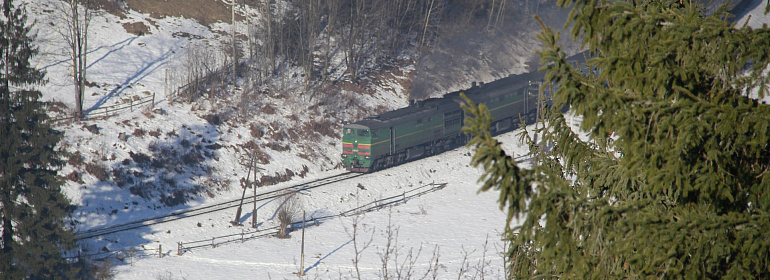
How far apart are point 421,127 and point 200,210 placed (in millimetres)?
14091

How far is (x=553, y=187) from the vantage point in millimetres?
5688

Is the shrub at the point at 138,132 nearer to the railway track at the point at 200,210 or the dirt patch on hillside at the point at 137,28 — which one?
the railway track at the point at 200,210

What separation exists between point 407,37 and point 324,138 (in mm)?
20305

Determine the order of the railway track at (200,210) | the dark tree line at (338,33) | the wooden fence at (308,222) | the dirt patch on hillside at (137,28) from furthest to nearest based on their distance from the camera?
1. the dirt patch on hillside at (137,28)
2. the dark tree line at (338,33)
3. the wooden fence at (308,222)
4. the railway track at (200,210)

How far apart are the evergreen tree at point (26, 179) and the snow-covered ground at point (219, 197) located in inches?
123

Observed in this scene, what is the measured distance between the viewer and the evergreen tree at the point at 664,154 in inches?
219

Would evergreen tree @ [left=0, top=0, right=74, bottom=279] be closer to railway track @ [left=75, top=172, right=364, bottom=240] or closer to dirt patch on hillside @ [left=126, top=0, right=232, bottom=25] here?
railway track @ [left=75, top=172, right=364, bottom=240]

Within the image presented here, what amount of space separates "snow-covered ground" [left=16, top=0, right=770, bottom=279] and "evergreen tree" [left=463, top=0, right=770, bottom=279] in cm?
1869

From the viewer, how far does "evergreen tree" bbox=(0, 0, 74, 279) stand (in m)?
25.9

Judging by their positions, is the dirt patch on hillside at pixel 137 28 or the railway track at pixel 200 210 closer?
the railway track at pixel 200 210

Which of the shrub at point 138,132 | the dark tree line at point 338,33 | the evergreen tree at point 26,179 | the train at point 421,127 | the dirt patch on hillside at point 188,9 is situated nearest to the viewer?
the evergreen tree at point 26,179

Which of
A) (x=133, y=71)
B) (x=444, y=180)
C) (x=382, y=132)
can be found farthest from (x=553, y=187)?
(x=133, y=71)

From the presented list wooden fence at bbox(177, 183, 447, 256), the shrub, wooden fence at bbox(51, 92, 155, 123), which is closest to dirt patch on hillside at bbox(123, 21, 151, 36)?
wooden fence at bbox(51, 92, 155, 123)

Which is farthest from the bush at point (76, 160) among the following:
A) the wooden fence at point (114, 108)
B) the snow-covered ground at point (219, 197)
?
the wooden fence at point (114, 108)
